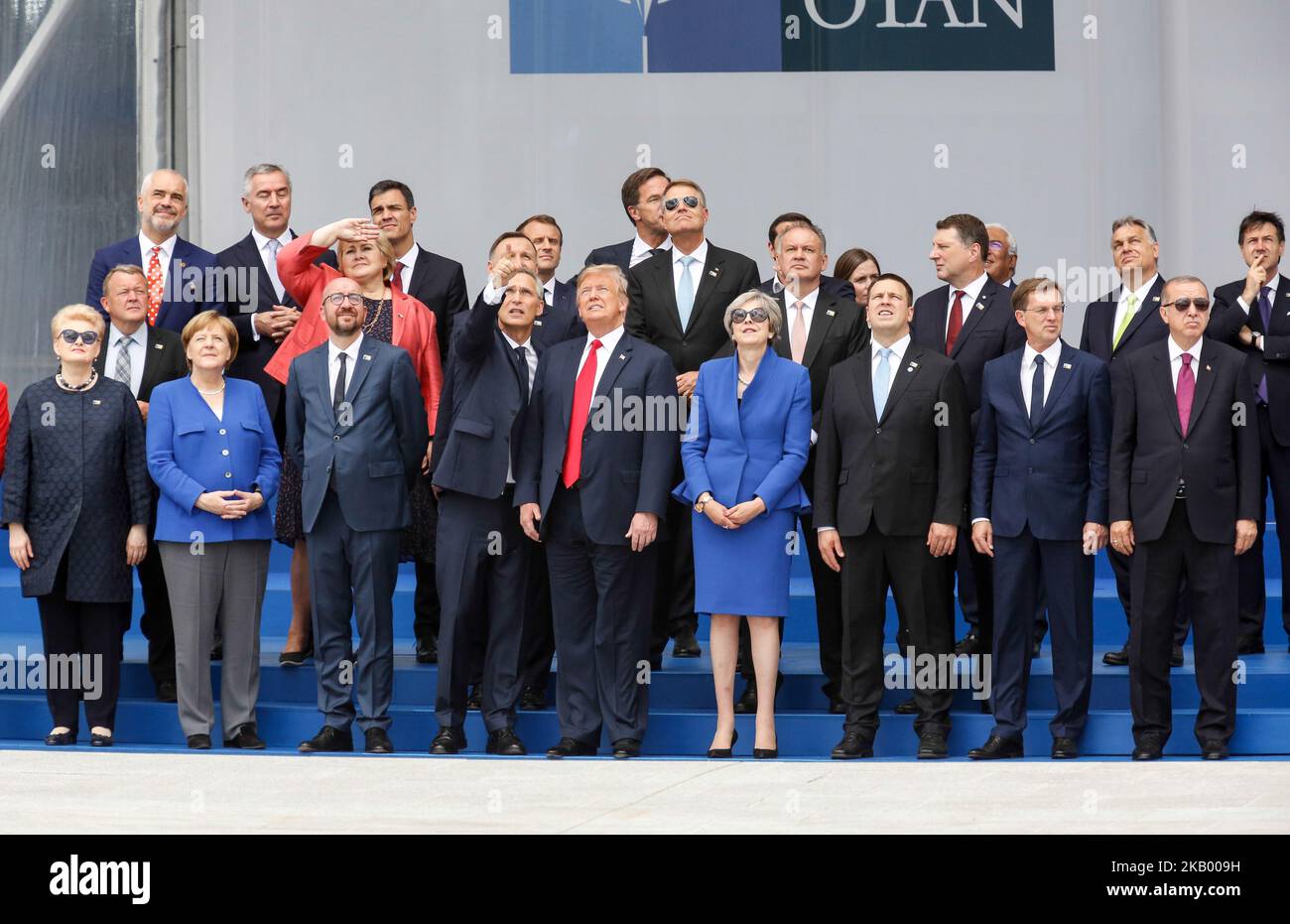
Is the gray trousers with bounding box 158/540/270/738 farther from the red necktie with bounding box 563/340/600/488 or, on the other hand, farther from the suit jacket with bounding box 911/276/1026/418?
the suit jacket with bounding box 911/276/1026/418

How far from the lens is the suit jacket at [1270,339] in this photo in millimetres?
8555

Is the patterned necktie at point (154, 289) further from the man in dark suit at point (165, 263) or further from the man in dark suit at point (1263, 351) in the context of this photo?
the man in dark suit at point (1263, 351)

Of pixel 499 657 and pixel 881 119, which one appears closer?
pixel 499 657

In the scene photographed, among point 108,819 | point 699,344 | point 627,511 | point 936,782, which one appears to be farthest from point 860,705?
point 108,819

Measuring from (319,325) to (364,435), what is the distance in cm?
86

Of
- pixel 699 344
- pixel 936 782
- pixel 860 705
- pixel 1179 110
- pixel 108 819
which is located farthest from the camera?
pixel 1179 110

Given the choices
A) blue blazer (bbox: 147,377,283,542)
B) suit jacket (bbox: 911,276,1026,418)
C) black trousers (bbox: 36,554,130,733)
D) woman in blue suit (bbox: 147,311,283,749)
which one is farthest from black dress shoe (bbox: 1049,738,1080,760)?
black trousers (bbox: 36,554,130,733)

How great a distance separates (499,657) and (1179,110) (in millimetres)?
7189

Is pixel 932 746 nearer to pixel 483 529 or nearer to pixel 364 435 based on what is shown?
pixel 483 529

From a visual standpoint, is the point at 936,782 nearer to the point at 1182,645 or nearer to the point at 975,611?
the point at 975,611

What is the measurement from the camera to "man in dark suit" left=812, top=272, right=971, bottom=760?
7.54 metres

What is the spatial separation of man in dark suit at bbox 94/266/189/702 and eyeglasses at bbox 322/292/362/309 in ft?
3.25

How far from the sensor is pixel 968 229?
820cm

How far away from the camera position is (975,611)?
8.40 m
